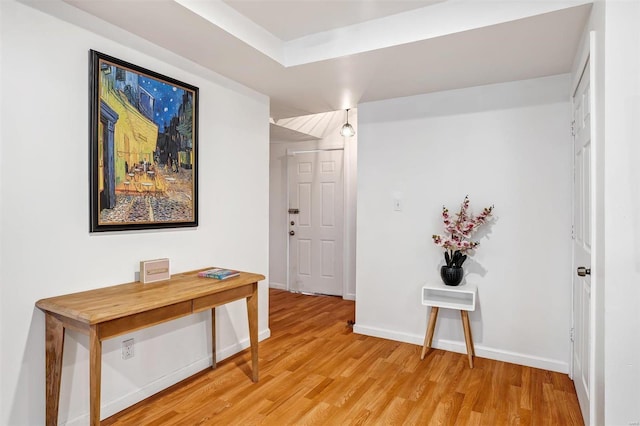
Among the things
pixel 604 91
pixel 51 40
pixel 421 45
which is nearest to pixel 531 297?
pixel 604 91

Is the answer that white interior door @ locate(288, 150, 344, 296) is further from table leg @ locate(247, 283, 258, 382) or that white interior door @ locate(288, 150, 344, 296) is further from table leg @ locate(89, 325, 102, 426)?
table leg @ locate(89, 325, 102, 426)

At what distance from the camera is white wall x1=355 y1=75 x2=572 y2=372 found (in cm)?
286

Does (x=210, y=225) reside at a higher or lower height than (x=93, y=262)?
higher

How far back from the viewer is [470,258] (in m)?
3.16

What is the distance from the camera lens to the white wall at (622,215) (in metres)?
1.52

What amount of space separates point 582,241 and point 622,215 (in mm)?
841

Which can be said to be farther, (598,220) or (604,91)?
(598,220)

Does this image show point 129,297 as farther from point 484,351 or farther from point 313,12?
point 484,351

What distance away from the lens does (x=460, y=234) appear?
301cm

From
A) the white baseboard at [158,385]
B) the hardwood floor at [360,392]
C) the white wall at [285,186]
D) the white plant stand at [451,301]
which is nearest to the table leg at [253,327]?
the hardwood floor at [360,392]

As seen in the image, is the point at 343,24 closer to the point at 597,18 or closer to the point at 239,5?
the point at 239,5

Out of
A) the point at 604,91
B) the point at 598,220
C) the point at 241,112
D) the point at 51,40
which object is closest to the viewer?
the point at 604,91

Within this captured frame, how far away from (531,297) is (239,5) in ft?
9.60

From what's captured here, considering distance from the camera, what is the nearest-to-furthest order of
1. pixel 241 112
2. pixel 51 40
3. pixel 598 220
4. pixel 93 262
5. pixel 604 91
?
pixel 604 91
pixel 598 220
pixel 51 40
pixel 93 262
pixel 241 112
